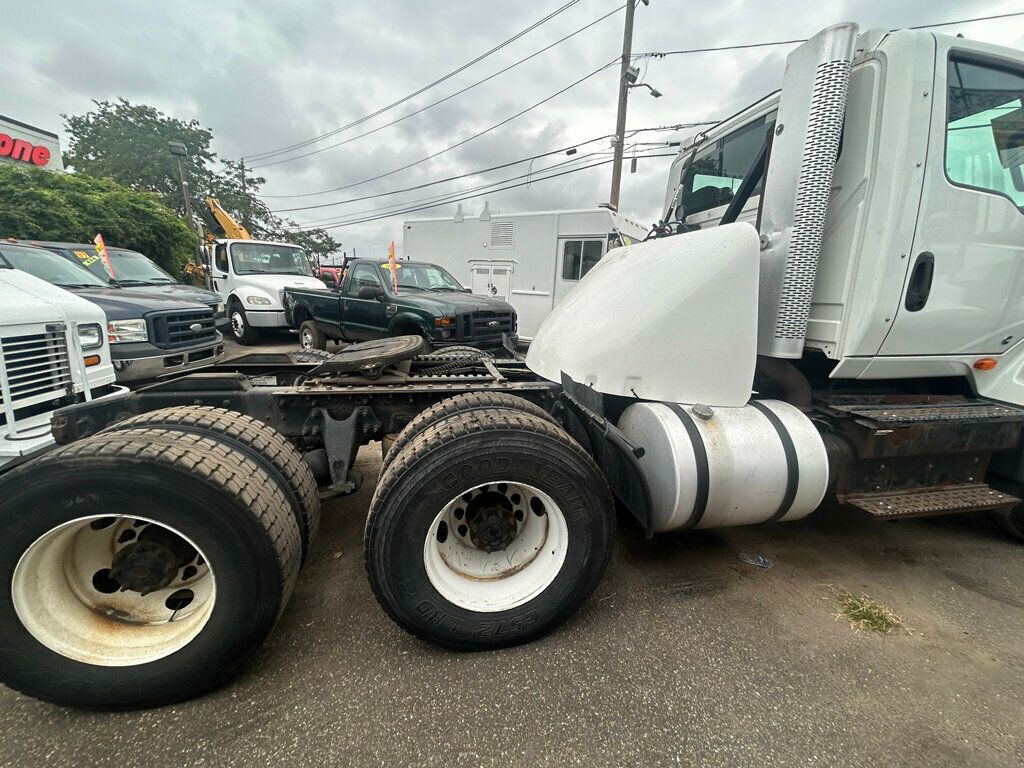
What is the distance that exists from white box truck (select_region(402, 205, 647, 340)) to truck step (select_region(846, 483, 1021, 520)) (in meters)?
7.23

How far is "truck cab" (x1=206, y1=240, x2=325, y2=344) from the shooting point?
10.2 metres

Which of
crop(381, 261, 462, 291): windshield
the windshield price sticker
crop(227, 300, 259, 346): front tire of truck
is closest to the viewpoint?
the windshield price sticker

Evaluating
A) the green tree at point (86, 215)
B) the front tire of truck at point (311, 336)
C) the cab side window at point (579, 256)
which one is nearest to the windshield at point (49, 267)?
the front tire of truck at point (311, 336)

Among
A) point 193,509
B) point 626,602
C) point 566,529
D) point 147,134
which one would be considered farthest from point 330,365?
point 147,134

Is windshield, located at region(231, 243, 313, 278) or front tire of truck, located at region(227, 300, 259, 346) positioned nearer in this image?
front tire of truck, located at region(227, 300, 259, 346)

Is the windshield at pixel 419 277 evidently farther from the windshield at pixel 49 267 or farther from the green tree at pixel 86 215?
the green tree at pixel 86 215

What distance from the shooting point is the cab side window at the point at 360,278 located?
808 cm

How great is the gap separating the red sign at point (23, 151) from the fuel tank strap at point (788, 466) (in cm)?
2760

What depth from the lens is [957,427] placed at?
2.64 meters

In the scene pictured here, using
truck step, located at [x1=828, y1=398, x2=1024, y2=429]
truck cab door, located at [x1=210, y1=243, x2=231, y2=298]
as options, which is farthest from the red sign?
truck step, located at [x1=828, y1=398, x2=1024, y2=429]

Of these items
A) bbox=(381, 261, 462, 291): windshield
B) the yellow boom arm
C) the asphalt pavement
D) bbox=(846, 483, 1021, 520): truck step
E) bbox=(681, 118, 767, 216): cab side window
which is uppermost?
the yellow boom arm

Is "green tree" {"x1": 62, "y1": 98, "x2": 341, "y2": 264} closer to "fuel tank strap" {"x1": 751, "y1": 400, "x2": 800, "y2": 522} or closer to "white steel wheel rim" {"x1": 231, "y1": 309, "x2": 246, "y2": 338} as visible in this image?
"white steel wheel rim" {"x1": 231, "y1": 309, "x2": 246, "y2": 338}

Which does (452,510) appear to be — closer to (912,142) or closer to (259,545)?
(259,545)

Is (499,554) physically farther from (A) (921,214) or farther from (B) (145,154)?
(B) (145,154)
